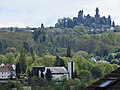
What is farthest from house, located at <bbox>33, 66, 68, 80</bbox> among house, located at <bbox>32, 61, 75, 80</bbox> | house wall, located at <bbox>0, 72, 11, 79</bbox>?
house wall, located at <bbox>0, 72, 11, 79</bbox>

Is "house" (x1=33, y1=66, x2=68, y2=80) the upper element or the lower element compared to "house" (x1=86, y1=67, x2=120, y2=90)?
lower

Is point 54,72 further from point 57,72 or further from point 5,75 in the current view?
point 5,75

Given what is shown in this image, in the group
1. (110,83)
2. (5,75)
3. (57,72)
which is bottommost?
(5,75)

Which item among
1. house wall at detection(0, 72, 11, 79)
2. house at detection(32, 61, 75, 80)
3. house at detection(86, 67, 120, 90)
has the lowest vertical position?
house wall at detection(0, 72, 11, 79)

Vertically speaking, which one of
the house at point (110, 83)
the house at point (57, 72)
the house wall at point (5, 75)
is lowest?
the house wall at point (5, 75)

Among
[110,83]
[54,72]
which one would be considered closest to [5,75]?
[54,72]

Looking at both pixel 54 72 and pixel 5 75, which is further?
pixel 5 75

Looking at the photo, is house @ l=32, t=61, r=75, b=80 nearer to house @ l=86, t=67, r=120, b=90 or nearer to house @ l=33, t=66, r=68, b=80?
house @ l=33, t=66, r=68, b=80

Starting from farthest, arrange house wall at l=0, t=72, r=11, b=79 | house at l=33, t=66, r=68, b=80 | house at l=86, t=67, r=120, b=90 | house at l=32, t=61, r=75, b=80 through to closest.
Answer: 1. house wall at l=0, t=72, r=11, b=79
2. house at l=33, t=66, r=68, b=80
3. house at l=32, t=61, r=75, b=80
4. house at l=86, t=67, r=120, b=90

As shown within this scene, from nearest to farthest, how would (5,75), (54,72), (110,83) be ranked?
(110,83) < (54,72) < (5,75)

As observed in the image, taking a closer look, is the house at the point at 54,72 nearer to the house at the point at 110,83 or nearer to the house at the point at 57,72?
the house at the point at 57,72

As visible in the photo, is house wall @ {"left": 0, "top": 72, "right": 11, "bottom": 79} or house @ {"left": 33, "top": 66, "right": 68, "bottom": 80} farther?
house wall @ {"left": 0, "top": 72, "right": 11, "bottom": 79}

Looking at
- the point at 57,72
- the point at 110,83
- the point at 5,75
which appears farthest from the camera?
the point at 5,75

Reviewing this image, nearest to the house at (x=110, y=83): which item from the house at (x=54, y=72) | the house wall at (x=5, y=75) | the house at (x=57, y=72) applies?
the house at (x=57, y=72)
